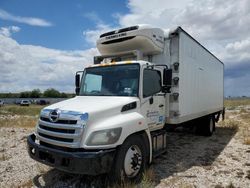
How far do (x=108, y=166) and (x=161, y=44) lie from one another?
3.97 metres

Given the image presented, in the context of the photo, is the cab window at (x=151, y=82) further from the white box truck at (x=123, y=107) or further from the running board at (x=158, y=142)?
the running board at (x=158, y=142)

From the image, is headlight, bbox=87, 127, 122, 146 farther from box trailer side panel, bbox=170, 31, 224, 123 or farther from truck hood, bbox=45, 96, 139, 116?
box trailer side panel, bbox=170, 31, 224, 123

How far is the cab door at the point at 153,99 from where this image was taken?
19.8ft

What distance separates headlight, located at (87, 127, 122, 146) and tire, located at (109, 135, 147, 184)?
313 millimetres

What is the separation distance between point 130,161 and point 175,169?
193 centimetres

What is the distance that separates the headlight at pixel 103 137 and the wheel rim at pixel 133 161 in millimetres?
609

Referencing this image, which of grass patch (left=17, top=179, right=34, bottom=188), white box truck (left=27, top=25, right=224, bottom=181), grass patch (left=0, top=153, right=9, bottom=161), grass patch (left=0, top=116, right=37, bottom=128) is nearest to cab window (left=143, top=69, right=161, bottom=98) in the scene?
white box truck (left=27, top=25, right=224, bottom=181)

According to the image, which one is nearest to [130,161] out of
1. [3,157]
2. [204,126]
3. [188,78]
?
[188,78]

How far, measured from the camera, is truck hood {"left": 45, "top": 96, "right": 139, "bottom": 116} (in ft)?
16.5

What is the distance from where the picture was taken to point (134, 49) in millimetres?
7094

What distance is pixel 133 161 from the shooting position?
5.40 m

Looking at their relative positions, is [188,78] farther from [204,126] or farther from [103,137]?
[204,126]

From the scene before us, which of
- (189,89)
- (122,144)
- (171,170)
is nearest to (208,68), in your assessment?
(189,89)

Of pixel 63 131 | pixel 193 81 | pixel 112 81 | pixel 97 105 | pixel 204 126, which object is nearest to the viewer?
pixel 63 131
